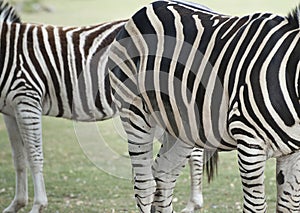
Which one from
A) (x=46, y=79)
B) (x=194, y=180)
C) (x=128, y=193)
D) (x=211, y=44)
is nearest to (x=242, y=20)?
(x=211, y=44)

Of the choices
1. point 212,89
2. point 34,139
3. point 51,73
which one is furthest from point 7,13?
point 212,89

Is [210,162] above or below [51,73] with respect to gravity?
below

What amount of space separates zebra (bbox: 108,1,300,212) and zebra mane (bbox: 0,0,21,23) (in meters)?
2.55

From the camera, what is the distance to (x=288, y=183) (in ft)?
15.0

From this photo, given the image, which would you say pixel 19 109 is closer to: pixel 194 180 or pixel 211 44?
pixel 194 180

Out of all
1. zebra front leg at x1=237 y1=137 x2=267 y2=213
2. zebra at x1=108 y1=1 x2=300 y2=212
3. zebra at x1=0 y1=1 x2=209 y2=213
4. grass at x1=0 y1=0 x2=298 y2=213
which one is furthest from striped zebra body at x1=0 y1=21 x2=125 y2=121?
zebra front leg at x1=237 y1=137 x2=267 y2=213

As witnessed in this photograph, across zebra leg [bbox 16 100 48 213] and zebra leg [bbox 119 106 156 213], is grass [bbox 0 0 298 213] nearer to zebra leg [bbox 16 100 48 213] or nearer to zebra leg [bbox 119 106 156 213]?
zebra leg [bbox 16 100 48 213]

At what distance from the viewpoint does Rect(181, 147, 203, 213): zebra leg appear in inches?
271

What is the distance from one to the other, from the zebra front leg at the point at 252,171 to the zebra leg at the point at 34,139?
304 centimetres

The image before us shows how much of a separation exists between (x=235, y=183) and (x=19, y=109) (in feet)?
10.9

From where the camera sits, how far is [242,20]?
4.68 metres

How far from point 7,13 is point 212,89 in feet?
12.4

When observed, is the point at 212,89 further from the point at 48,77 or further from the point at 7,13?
the point at 7,13

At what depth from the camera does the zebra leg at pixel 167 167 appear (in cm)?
540
